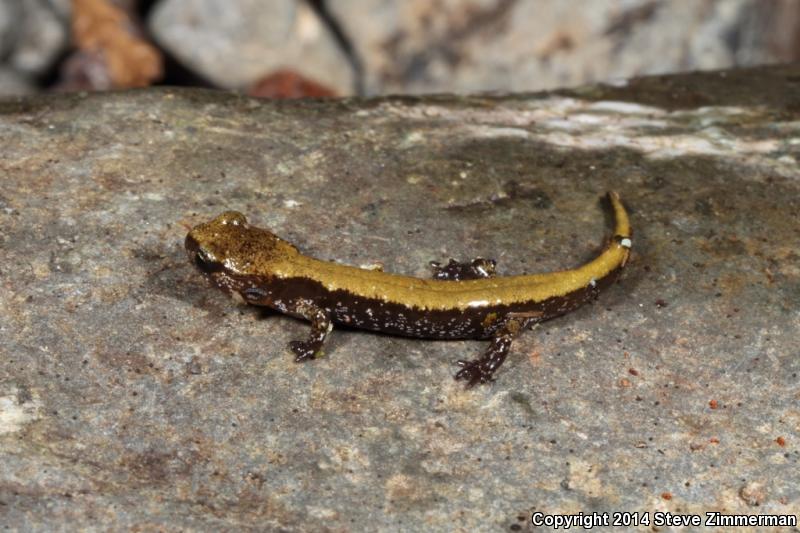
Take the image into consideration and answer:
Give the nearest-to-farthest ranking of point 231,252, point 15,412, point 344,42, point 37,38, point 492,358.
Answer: point 15,412 < point 492,358 < point 231,252 < point 37,38 < point 344,42

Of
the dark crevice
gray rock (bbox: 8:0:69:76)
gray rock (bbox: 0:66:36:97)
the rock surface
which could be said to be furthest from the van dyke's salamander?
gray rock (bbox: 8:0:69:76)

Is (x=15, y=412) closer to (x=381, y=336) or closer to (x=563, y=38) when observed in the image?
(x=381, y=336)

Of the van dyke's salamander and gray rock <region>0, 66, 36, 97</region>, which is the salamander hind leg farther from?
gray rock <region>0, 66, 36, 97</region>

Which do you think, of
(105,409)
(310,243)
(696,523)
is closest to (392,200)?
(310,243)

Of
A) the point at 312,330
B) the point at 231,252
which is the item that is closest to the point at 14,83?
the point at 231,252

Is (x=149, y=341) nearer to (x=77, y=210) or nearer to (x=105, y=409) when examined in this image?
(x=105, y=409)

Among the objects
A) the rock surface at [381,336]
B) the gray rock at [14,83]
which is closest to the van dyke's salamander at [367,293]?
the rock surface at [381,336]
